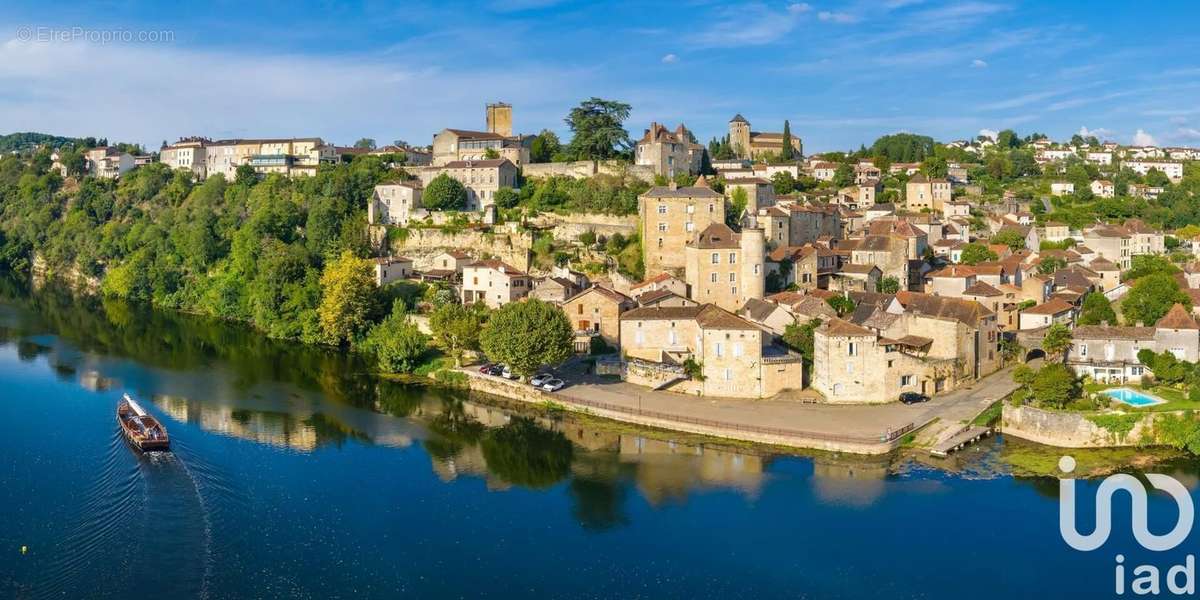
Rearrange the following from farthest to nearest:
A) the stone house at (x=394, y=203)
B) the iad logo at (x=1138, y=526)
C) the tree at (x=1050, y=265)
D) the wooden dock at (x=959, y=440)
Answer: the stone house at (x=394, y=203) < the tree at (x=1050, y=265) < the wooden dock at (x=959, y=440) < the iad logo at (x=1138, y=526)

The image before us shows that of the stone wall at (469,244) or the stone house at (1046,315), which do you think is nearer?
the stone house at (1046,315)

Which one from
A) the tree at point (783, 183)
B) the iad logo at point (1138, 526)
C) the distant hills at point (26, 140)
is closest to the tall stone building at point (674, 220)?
the tree at point (783, 183)

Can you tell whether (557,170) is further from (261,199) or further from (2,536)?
(2,536)

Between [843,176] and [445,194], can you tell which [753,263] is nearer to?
[445,194]

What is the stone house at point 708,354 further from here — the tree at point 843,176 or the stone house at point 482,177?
the tree at point 843,176

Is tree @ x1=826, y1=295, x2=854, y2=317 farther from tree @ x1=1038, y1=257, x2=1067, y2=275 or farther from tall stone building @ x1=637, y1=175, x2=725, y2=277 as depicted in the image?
tree @ x1=1038, y1=257, x2=1067, y2=275

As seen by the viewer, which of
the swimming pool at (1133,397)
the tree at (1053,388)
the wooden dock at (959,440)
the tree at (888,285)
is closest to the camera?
the wooden dock at (959,440)
